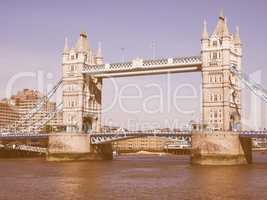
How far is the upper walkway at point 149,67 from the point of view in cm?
7262

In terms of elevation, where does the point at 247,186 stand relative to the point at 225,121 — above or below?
below

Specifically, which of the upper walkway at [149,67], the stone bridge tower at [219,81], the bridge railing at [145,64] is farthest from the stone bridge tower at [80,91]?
the stone bridge tower at [219,81]

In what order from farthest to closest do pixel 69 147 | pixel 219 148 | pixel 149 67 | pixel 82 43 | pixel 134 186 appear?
pixel 82 43 < pixel 69 147 < pixel 149 67 < pixel 219 148 < pixel 134 186

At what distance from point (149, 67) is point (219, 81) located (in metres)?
10.1

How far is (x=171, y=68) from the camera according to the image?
243 ft

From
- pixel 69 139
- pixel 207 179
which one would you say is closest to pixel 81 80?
pixel 69 139

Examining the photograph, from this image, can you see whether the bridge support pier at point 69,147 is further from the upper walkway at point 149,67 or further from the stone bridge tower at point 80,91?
the upper walkway at point 149,67

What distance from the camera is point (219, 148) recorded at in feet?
205

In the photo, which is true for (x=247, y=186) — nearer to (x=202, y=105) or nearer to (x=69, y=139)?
(x=202, y=105)

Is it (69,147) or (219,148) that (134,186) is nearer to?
(219,148)

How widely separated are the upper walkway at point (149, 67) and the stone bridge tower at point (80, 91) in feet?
10.8

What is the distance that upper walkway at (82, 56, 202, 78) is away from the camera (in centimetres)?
7262

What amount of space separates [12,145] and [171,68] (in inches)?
1693

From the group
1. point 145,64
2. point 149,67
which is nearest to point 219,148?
point 149,67
